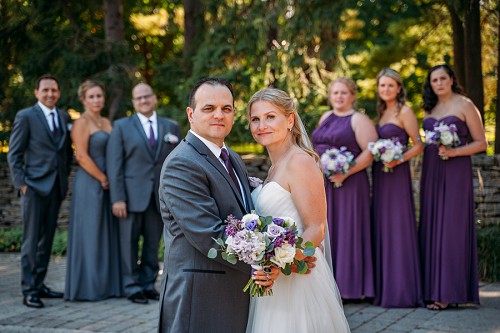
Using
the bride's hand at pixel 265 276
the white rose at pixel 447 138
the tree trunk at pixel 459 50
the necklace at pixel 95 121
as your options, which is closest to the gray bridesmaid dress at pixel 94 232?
the necklace at pixel 95 121

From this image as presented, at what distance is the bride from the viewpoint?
12.7ft

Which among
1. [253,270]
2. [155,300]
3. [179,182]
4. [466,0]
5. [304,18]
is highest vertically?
[304,18]

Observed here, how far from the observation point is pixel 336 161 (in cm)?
690

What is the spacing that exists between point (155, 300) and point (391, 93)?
3408 millimetres

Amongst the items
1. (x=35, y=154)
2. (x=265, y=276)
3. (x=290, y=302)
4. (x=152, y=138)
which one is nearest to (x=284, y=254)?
(x=265, y=276)

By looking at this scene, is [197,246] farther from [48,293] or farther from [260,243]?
[48,293]

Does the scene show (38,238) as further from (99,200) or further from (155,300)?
(155,300)

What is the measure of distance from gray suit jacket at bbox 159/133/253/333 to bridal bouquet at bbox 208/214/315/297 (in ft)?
0.44

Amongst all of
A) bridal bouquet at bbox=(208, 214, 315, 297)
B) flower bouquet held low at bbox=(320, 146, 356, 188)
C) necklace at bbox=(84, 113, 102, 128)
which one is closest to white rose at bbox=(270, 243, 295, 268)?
bridal bouquet at bbox=(208, 214, 315, 297)

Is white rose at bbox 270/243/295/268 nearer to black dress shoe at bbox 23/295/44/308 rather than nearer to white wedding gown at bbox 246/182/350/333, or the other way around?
white wedding gown at bbox 246/182/350/333

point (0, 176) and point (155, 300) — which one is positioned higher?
point (0, 176)

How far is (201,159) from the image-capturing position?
368 centimetres

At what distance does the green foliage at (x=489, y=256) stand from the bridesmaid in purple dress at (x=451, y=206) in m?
1.68

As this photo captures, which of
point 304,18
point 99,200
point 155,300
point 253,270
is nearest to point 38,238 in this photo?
point 99,200
